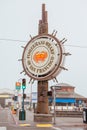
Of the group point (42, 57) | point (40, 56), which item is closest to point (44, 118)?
point (42, 57)

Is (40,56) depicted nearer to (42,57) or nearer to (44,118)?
(42,57)

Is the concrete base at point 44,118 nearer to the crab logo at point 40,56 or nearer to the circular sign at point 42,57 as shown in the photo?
Result: the circular sign at point 42,57

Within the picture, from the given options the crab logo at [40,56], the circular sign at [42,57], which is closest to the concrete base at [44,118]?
the circular sign at [42,57]

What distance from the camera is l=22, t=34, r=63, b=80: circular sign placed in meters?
33.7

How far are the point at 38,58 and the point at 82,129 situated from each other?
11.3 metres

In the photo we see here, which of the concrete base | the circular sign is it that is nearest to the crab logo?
the circular sign

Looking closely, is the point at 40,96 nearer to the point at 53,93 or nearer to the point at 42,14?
the point at 53,93

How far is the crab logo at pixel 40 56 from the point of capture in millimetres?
34594

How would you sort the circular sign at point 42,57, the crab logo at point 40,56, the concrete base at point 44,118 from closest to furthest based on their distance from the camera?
the concrete base at point 44,118, the circular sign at point 42,57, the crab logo at point 40,56

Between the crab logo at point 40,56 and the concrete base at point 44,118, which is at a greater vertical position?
the crab logo at point 40,56

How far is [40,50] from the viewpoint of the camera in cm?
3481

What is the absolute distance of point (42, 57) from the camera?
3472 centimetres

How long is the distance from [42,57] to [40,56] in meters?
0.26

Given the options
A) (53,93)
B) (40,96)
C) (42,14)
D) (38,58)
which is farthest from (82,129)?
(42,14)
